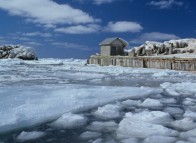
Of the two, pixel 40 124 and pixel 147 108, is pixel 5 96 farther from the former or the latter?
pixel 147 108

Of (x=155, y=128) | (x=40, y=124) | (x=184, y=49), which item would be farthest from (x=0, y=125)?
(x=184, y=49)

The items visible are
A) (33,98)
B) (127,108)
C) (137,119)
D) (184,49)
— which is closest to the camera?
(137,119)

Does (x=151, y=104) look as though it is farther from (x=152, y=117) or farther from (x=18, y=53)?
(x=18, y=53)

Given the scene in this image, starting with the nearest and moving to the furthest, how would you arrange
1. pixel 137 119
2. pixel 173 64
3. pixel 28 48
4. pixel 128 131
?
pixel 128 131 → pixel 137 119 → pixel 173 64 → pixel 28 48

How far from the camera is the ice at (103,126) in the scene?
17.4ft

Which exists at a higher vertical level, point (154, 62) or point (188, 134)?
point (154, 62)

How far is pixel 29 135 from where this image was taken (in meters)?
4.89

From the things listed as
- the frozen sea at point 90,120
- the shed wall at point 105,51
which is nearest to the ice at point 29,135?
the frozen sea at point 90,120

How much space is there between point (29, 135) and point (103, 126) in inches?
53.5

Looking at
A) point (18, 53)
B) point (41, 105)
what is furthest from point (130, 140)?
point (18, 53)

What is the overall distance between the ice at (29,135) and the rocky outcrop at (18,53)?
266 feet

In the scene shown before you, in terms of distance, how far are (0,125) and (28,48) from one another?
83.7m

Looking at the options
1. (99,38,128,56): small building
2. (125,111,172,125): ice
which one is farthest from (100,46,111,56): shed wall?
(125,111,172,125): ice

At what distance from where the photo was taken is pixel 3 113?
624 cm
